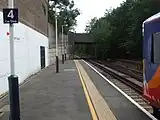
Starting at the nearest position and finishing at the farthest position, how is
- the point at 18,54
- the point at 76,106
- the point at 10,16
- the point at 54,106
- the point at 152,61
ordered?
the point at 10,16 → the point at 152,61 → the point at 76,106 → the point at 54,106 → the point at 18,54

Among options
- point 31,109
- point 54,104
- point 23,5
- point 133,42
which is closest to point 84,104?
point 54,104

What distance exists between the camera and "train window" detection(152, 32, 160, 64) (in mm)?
10195

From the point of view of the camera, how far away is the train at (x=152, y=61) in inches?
404

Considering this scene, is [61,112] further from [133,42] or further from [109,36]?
[109,36]

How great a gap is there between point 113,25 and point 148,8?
35149 millimetres

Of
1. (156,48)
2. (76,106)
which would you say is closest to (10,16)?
(156,48)

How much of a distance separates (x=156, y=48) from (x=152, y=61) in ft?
1.63

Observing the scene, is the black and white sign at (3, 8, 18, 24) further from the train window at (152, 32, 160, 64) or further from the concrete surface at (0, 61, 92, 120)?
the train window at (152, 32, 160, 64)

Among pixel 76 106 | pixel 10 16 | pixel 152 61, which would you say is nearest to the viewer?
pixel 10 16

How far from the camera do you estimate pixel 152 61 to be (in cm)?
1072

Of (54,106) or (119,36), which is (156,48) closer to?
(54,106)

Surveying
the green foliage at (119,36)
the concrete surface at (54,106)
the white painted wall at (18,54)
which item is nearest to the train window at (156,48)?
the concrete surface at (54,106)

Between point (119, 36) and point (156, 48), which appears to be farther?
point (119, 36)

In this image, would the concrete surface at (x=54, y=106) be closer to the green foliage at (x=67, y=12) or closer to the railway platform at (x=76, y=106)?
the railway platform at (x=76, y=106)
